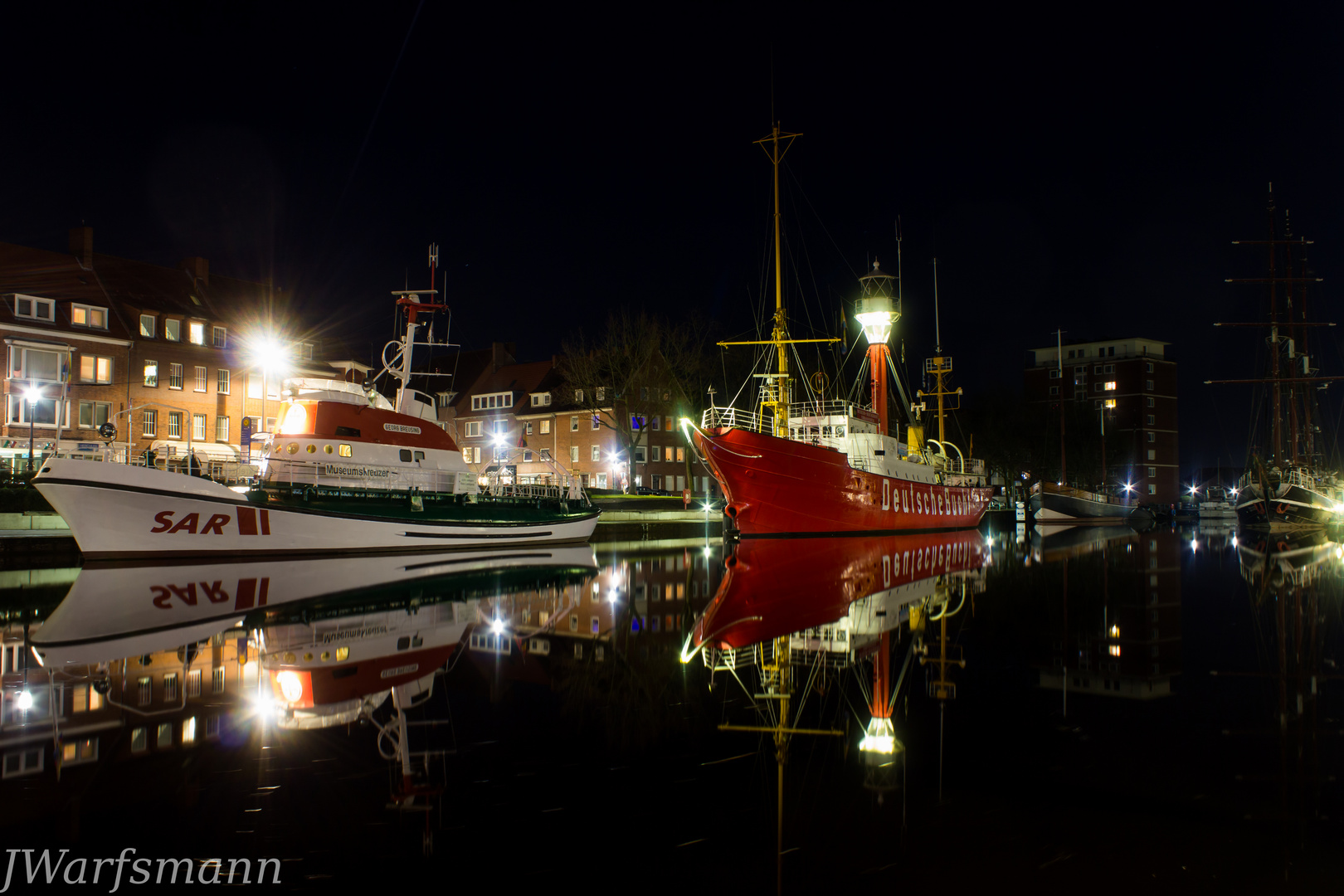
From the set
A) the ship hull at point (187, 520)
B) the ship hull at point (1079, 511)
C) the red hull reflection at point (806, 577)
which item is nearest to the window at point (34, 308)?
the ship hull at point (187, 520)

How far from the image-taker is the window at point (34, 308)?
137ft

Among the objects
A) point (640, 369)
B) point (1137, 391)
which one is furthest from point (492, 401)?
point (1137, 391)

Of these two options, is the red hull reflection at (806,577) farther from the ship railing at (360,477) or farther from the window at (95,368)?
the window at (95,368)

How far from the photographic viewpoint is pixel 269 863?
3.99 metres

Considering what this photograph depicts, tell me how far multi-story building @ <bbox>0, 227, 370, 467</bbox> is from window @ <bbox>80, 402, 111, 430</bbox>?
59 millimetres

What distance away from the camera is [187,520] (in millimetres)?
22609

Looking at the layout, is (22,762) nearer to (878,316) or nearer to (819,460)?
(819,460)

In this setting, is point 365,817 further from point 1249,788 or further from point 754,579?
point 754,579

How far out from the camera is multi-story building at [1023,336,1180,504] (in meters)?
114

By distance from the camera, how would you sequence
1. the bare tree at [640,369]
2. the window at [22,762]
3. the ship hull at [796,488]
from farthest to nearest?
1. the bare tree at [640,369]
2. the ship hull at [796,488]
3. the window at [22,762]

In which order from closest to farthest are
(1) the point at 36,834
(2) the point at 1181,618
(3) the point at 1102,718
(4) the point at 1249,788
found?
(1) the point at 36,834, (4) the point at 1249,788, (3) the point at 1102,718, (2) the point at 1181,618

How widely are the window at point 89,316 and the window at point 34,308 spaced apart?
87 centimetres

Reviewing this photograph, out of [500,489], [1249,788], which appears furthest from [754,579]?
[500,489]

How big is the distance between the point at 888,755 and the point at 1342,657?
7312 millimetres
